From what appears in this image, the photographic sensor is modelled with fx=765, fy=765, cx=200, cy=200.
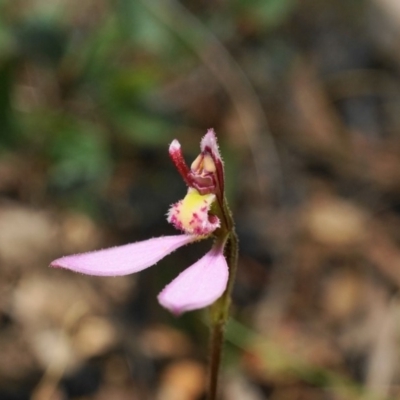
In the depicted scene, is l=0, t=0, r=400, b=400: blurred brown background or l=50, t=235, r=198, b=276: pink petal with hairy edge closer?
l=50, t=235, r=198, b=276: pink petal with hairy edge

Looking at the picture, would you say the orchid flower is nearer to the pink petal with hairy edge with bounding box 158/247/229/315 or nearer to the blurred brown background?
the pink petal with hairy edge with bounding box 158/247/229/315

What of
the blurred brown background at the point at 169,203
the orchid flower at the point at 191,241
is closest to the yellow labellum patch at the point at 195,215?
the orchid flower at the point at 191,241

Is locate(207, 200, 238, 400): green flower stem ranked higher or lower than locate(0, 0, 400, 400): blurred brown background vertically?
lower

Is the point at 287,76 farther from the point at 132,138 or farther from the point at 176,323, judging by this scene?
the point at 176,323

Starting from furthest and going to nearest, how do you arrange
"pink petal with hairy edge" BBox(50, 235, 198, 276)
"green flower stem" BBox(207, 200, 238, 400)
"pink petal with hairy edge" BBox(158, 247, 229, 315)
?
"green flower stem" BBox(207, 200, 238, 400)
"pink petal with hairy edge" BBox(50, 235, 198, 276)
"pink petal with hairy edge" BBox(158, 247, 229, 315)

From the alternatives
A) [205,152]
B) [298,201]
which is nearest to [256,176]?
[298,201]

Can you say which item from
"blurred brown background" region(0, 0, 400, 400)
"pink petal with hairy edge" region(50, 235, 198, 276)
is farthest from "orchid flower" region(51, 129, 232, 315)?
"blurred brown background" region(0, 0, 400, 400)

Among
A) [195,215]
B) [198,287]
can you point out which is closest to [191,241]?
[195,215]
